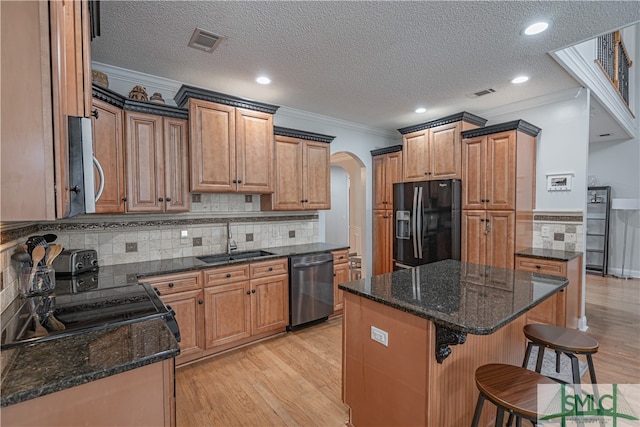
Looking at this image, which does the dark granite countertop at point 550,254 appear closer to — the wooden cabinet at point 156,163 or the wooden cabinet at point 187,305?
the wooden cabinet at point 187,305

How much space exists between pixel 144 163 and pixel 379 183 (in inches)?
135

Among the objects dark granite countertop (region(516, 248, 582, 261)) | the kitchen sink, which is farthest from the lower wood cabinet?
dark granite countertop (region(516, 248, 582, 261))

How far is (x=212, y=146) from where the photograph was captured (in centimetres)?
303

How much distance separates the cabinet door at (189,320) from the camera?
264 cm

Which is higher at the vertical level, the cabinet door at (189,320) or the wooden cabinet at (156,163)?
the wooden cabinet at (156,163)

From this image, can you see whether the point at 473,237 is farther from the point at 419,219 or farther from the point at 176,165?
the point at 176,165

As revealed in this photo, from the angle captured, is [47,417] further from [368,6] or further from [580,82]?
[580,82]

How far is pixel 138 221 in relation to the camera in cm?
293

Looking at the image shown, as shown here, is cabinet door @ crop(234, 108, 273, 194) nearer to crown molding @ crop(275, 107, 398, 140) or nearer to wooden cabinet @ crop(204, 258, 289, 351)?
A: crown molding @ crop(275, 107, 398, 140)

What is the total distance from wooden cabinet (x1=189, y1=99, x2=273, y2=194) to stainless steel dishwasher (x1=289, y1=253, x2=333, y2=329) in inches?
37.2

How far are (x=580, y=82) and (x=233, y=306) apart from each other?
168 inches

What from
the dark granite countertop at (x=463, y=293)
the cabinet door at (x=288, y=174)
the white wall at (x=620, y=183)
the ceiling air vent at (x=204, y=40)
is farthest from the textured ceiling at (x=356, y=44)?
the white wall at (x=620, y=183)

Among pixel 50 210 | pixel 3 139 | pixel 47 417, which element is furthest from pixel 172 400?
pixel 3 139

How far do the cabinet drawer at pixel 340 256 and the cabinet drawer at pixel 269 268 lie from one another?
67cm
